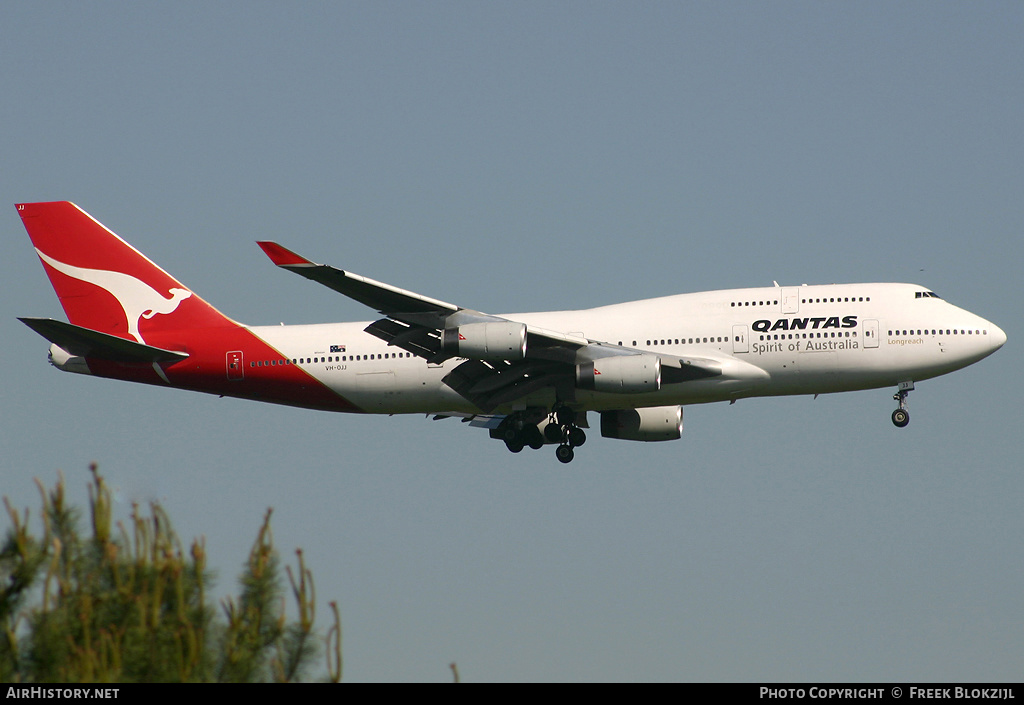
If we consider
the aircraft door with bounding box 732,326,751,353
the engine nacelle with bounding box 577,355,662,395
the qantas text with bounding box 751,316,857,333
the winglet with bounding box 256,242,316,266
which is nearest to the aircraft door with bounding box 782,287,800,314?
the qantas text with bounding box 751,316,857,333

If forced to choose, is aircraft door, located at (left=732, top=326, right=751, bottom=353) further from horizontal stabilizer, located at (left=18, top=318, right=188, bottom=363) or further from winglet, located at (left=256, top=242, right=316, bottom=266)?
horizontal stabilizer, located at (left=18, top=318, right=188, bottom=363)

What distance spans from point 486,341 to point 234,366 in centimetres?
980

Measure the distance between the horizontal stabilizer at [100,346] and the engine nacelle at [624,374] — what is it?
1381cm

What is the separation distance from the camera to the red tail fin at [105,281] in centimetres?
4544

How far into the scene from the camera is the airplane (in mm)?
39938

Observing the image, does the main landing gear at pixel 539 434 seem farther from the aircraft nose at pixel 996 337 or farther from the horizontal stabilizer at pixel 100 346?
the aircraft nose at pixel 996 337

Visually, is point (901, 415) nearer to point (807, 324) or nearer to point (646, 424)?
point (807, 324)

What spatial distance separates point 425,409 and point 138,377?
9632 mm

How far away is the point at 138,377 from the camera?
1730 inches

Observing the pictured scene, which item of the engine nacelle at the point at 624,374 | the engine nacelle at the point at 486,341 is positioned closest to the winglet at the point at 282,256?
the engine nacelle at the point at 486,341

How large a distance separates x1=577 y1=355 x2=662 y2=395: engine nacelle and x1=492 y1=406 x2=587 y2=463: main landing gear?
3.54 m

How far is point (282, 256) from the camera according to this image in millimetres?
35812

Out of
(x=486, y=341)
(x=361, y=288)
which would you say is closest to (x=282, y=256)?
(x=361, y=288)
